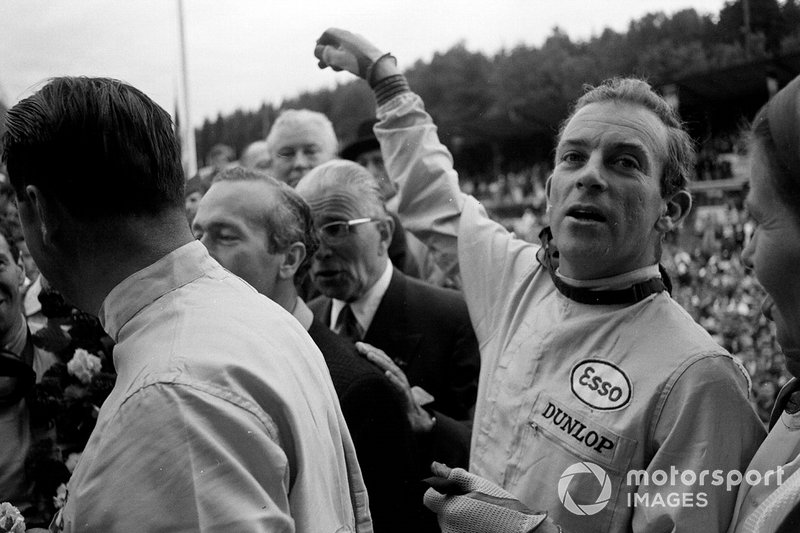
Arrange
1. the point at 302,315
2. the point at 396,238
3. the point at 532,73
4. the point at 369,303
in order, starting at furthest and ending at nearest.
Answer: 1. the point at 532,73
2. the point at 396,238
3. the point at 369,303
4. the point at 302,315

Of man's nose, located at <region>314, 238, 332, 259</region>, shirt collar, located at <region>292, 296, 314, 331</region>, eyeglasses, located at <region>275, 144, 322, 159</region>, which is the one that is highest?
eyeglasses, located at <region>275, 144, 322, 159</region>

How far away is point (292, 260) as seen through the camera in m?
2.73

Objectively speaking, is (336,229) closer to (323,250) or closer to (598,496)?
(323,250)

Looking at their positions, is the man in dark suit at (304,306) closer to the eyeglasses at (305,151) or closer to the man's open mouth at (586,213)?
the man's open mouth at (586,213)

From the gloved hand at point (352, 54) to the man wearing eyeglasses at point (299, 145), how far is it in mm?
1573

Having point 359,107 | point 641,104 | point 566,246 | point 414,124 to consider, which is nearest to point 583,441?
point 566,246

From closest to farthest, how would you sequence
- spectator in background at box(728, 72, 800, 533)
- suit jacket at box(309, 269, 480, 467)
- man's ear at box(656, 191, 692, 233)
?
spectator in background at box(728, 72, 800, 533)
man's ear at box(656, 191, 692, 233)
suit jacket at box(309, 269, 480, 467)

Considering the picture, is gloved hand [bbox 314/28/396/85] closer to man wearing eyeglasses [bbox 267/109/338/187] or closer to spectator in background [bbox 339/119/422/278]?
spectator in background [bbox 339/119/422/278]

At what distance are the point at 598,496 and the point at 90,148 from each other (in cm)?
127

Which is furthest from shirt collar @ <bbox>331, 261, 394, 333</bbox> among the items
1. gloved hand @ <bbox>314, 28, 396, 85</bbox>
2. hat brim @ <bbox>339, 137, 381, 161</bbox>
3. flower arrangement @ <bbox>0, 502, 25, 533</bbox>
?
hat brim @ <bbox>339, 137, 381, 161</bbox>

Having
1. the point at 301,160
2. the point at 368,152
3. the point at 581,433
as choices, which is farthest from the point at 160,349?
the point at 368,152

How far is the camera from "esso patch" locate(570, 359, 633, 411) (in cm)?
182

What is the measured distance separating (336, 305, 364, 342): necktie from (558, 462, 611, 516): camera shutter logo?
1.51 m

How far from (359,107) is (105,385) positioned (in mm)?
15260
